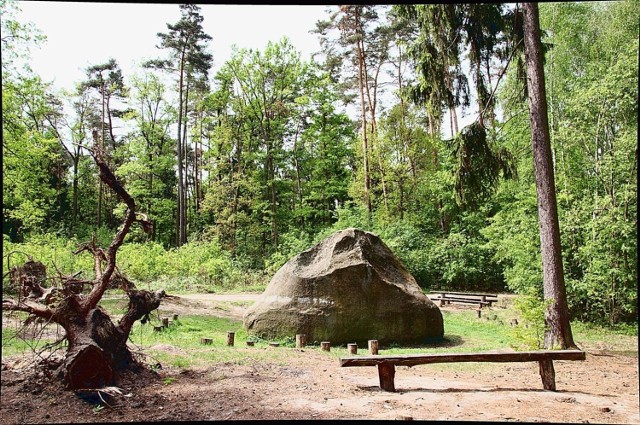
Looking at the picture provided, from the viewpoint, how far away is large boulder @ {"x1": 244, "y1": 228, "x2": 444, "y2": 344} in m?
8.56

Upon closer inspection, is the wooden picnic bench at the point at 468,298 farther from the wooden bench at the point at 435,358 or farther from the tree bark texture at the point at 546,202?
the wooden bench at the point at 435,358

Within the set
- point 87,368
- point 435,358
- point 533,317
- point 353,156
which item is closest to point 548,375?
point 435,358

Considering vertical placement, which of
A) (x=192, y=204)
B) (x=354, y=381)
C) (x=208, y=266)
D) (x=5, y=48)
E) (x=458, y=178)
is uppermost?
(x=5, y=48)

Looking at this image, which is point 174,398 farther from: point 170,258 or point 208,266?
point 208,266

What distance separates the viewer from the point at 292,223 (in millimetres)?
21875

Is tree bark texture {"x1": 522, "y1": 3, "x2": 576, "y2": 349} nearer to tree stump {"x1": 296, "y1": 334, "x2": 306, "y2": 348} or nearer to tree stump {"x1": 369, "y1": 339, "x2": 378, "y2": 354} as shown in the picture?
tree stump {"x1": 369, "y1": 339, "x2": 378, "y2": 354}

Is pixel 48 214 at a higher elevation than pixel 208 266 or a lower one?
higher

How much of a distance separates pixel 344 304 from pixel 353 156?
1420cm

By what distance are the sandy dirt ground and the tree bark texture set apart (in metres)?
0.89

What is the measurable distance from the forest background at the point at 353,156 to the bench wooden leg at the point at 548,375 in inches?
77.2

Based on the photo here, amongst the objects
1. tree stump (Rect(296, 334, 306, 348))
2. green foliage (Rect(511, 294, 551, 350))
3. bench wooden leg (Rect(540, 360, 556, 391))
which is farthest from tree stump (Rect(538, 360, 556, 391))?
tree stump (Rect(296, 334, 306, 348))

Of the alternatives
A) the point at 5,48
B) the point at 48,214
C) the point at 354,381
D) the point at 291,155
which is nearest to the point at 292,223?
the point at 291,155

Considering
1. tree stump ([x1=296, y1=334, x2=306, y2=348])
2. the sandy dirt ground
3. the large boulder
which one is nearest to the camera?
the sandy dirt ground

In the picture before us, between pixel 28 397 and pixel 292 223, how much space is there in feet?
57.9
